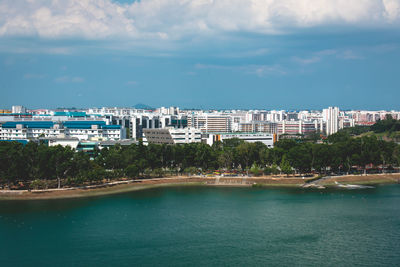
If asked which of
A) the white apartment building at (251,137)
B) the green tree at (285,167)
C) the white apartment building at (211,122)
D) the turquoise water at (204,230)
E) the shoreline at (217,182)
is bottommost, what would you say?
the turquoise water at (204,230)

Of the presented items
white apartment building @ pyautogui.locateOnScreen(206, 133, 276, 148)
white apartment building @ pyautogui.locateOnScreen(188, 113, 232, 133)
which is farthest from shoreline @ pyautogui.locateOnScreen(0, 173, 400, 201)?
white apartment building @ pyautogui.locateOnScreen(188, 113, 232, 133)

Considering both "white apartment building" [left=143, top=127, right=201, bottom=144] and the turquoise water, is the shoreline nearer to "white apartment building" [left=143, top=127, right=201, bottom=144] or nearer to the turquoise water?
the turquoise water

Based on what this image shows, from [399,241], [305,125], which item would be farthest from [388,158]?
[305,125]

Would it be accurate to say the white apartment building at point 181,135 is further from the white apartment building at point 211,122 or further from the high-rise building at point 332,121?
the high-rise building at point 332,121

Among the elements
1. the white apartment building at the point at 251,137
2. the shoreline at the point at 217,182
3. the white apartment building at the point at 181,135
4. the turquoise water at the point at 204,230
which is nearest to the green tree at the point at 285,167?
the shoreline at the point at 217,182

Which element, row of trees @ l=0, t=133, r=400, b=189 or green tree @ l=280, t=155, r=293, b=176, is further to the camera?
green tree @ l=280, t=155, r=293, b=176

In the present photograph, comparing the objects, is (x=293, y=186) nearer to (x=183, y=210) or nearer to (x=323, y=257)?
(x=183, y=210)
